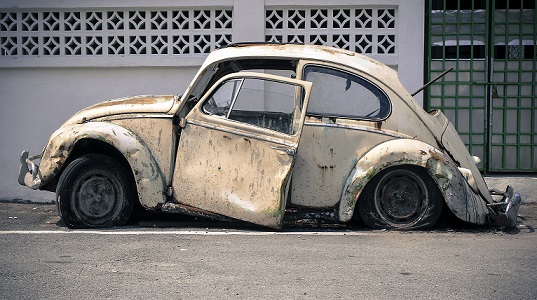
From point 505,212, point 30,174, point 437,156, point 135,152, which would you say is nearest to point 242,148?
point 135,152

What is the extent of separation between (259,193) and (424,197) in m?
1.67

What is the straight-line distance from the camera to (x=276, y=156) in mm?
7520

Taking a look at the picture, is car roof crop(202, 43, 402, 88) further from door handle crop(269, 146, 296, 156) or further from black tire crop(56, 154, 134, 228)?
black tire crop(56, 154, 134, 228)

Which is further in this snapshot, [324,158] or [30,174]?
[30,174]

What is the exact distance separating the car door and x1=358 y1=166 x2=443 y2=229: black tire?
908 millimetres

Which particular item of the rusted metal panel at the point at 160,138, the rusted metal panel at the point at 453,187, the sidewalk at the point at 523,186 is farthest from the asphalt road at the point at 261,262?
the sidewalk at the point at 523,186

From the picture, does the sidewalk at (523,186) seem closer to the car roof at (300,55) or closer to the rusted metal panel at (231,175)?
the car roof at (300,55)

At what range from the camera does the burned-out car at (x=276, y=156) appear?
7625mm

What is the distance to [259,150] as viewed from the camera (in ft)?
24.9

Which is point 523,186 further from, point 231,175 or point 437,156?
point 231,175

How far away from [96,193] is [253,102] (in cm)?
184

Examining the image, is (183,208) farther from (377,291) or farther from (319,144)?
(377,291)

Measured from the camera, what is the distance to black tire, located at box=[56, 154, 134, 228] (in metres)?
7.84

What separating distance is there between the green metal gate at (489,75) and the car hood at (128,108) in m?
3.85
